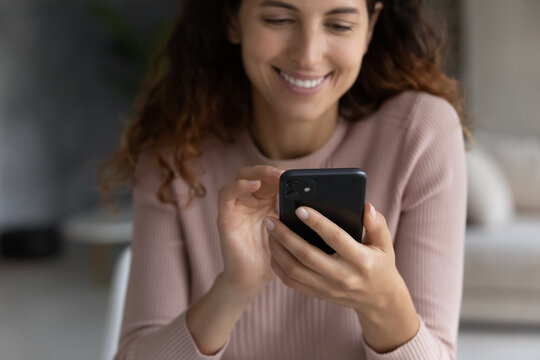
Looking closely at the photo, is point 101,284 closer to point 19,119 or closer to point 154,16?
point 19,119

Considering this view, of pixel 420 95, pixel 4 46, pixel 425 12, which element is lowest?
pixel 4 46

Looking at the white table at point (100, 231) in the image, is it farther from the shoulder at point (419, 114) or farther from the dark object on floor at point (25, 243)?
the shoulder at point (419, 114)

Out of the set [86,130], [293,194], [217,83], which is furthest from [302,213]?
[86,130]

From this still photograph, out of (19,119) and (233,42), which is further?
(19,119)

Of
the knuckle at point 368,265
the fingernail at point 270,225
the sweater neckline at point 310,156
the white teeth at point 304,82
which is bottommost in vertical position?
the sweater neckline at point 310,156

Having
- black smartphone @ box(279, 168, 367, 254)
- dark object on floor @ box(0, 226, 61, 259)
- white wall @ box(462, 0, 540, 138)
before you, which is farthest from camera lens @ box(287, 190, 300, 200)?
dark object on floor @ box(0, 226, 61, 259)

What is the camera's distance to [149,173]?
3.79 ft

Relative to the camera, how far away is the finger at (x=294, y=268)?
0.78m

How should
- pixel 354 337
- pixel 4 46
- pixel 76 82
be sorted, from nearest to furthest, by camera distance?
1. pixel 354 337
2. pixel 4 46
3. pixel 76 82

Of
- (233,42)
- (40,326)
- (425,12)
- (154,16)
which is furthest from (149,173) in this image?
(154,16)

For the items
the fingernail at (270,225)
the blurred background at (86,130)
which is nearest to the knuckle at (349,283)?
the fingernail at (270,225)

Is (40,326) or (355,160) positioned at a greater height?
(355,160)

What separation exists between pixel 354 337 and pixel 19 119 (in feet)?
10.8

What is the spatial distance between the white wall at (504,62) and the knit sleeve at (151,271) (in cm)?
299
